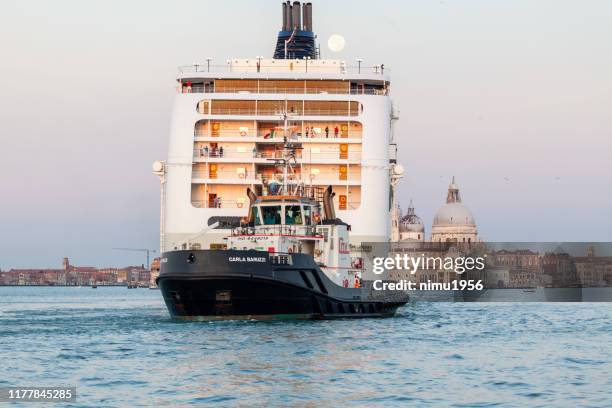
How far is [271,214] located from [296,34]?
3402 centimetres

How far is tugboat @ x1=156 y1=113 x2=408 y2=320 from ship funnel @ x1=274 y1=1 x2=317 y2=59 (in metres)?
28.3

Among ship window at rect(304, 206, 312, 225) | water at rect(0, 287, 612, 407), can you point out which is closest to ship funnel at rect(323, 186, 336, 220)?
ship window at rect(304, 206, 312, 225)

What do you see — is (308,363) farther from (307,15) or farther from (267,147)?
(307,15)

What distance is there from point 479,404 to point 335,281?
26.0m

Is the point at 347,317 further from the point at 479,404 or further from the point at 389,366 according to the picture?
the point at 479,404

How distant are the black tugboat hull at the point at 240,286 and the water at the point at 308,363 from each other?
2.93ft

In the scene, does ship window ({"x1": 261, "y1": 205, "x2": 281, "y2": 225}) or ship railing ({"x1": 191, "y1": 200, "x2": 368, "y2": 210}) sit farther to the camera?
ship railing ({"x1": 191, "y1": 200, "x2": 368, "y2": 210})

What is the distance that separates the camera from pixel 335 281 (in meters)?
54.3

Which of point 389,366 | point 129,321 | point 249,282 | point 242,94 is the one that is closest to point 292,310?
point 249,282

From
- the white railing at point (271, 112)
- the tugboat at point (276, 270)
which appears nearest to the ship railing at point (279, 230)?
the tugboat at point (276, 270)

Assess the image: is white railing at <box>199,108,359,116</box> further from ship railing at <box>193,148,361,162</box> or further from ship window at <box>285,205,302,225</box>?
ship window at <box>285,205,302,225</box>

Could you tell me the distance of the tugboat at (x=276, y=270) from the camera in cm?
4850

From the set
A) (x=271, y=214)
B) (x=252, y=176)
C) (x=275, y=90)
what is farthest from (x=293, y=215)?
(x=275, y=90)

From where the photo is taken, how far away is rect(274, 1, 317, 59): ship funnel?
84375 millimetres
